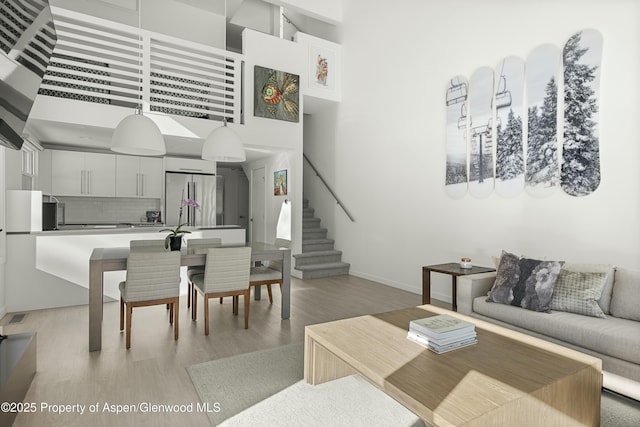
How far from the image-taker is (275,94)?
6176mm

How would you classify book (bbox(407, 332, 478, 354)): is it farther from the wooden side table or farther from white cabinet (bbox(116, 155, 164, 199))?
white cabinet (bbox(116, 155, 164, 199))

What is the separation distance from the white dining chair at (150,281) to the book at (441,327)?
208 centimetres

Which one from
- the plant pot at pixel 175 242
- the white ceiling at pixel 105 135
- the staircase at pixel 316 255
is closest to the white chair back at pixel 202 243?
the plant pot at pixel 175 242

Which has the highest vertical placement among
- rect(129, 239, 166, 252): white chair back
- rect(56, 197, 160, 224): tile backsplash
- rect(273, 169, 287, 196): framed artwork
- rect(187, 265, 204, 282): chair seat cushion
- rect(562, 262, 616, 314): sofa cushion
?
rect(273, 169, 287, 196): framed artwork

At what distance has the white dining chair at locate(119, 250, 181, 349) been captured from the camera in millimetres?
2957

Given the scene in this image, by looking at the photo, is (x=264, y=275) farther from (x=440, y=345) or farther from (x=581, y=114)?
(x=581, y=114)

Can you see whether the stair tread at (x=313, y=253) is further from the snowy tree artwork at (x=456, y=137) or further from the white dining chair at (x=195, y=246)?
the snowy tree artwork at (x=456, y=137)

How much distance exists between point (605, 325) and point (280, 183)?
17.8 feet

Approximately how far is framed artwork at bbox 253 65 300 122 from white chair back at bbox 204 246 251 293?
3.29 meters

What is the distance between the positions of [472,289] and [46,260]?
4.55m

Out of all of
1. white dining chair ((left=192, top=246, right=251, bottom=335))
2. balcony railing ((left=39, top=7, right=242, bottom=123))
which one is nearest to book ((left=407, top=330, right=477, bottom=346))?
white dining chair ((left=192, top=246, right=251, bottom=335))

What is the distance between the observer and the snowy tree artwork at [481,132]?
168 inches

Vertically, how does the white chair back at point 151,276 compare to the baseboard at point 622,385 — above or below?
above

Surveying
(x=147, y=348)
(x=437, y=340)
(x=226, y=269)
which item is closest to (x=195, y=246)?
(x=226, y=269)
